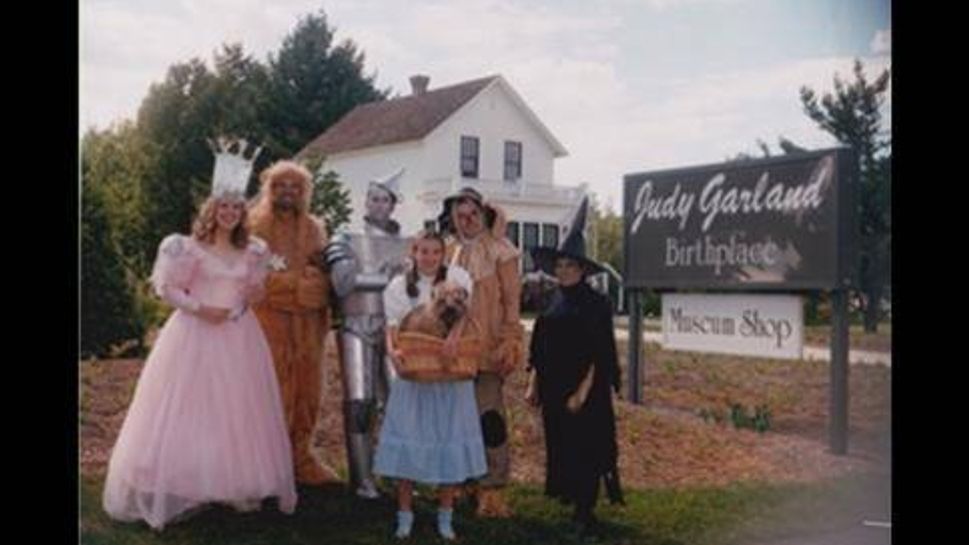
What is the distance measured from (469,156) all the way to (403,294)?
0.58 metres

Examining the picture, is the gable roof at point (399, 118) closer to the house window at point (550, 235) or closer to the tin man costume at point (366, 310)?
the tin man costume at point (366, 310)

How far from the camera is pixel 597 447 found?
211 inches

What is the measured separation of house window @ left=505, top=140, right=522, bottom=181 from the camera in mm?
5297

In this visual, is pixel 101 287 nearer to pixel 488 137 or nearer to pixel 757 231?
pixel 488 137

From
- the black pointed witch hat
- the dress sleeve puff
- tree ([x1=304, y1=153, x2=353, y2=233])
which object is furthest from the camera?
the black pointed witch hat

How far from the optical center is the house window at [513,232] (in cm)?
520

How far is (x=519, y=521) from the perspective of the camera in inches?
207

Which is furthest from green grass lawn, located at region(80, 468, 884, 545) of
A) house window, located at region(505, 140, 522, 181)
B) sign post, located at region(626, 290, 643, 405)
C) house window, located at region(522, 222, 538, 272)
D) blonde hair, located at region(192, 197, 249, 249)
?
house window, located at region(505, 140, 522, 181)

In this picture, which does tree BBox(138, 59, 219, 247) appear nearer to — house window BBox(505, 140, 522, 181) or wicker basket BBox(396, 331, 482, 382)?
wicker basket BBox(396, 331, 482, 382)

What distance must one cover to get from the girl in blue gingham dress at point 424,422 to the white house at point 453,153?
0.57ft

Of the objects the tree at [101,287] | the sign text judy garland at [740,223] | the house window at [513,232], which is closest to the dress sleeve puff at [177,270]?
the tree at [101,287]

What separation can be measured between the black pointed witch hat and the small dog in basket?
1.15 ft
